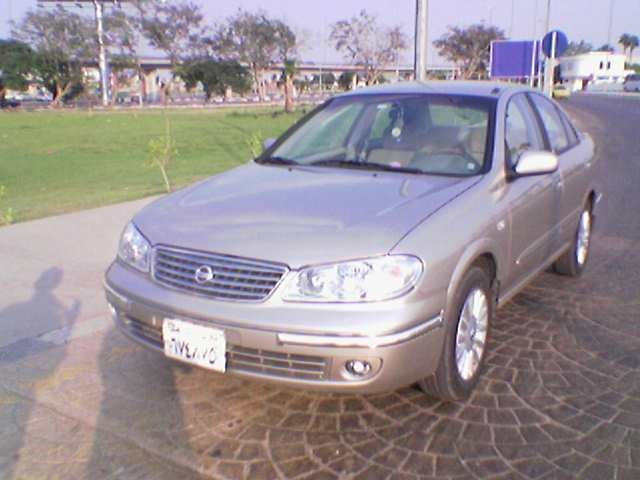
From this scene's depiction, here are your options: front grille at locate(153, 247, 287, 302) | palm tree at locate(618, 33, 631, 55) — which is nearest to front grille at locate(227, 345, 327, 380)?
front grille at locate(153, 247, 287, 302)

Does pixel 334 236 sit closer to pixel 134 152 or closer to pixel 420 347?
pixel 420 347

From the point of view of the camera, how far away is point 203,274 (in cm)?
302

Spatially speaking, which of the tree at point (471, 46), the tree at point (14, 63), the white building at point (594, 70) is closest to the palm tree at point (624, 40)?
the white building at point (594, 70)

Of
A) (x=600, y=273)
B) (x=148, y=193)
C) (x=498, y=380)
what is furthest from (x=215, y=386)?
(x=148, y=193)

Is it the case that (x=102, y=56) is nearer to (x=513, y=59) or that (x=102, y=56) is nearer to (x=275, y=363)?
(x=513, y=59)

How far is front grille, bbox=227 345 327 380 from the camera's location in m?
2.88

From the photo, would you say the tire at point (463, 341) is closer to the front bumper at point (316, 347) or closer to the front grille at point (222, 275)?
the front bumper at point (316, 347)

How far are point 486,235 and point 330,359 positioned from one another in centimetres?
113

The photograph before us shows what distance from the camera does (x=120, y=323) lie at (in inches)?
137

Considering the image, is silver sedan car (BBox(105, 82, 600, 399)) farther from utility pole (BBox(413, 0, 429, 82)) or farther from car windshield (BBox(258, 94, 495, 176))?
utility pole (BBox(413, 0, 429, 82))

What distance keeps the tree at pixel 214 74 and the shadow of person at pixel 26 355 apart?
6412 cm

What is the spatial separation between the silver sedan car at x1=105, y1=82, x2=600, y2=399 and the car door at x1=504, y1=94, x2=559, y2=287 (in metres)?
0.02

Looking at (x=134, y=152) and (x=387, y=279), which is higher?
(x=387, y=279)

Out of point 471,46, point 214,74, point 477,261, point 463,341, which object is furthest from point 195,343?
point 214,74
